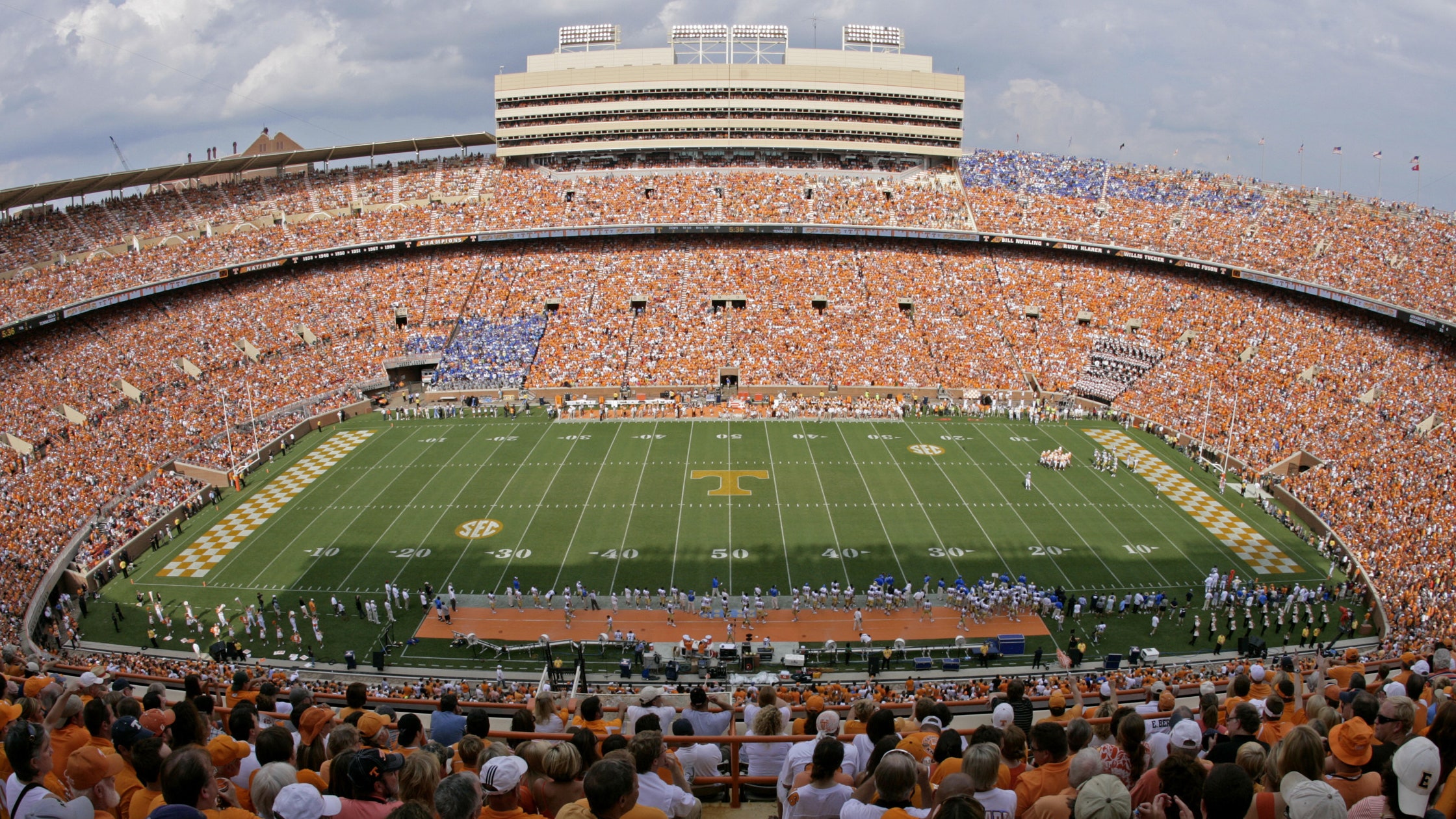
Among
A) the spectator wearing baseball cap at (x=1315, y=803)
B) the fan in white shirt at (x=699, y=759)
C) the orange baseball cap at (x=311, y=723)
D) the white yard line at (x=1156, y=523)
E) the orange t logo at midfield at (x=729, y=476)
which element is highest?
the spectator wearing baseball cap at (x=1315, y=803)

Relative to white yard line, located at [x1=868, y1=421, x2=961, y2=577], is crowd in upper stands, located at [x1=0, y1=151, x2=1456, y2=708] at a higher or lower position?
higher

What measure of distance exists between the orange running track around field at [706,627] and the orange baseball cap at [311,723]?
1635 cm

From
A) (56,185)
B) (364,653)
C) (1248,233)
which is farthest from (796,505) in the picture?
(56,185)

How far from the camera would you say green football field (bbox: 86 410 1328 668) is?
2580cm

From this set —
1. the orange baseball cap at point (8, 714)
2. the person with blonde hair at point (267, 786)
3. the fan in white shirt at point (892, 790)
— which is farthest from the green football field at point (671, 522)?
the fan in white shirt at point (892, 790)

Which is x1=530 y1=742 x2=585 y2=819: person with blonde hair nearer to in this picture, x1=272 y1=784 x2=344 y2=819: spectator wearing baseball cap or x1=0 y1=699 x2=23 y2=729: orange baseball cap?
x1=272 y1=784 x2=344 y2=819: spectator wearing baseball cap

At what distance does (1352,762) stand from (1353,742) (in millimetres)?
113

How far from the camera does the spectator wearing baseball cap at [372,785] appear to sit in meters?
4.80

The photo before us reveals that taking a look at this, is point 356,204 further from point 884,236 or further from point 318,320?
point 884,236

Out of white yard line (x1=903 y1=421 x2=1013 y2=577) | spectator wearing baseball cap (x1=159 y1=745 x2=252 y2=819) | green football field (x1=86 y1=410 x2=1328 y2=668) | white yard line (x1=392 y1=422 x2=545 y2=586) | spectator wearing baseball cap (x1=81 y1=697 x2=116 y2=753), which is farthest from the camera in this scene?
white yard line (x1=903 y1=421 x2=1013 y2=577)

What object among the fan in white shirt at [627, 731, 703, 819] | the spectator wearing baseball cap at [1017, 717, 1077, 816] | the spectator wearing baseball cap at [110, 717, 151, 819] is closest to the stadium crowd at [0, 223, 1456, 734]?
the spectator wearing baseball cap at [110, 717, 151, 819]

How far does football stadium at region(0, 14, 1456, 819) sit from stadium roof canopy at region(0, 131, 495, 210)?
55cm

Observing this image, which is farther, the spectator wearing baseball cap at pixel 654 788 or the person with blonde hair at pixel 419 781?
the spectator wearing baseball cap at pixel 654 788

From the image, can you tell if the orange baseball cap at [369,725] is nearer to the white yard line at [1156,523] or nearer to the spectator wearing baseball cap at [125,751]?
the spectator wearing baseball cap at [125,751]
